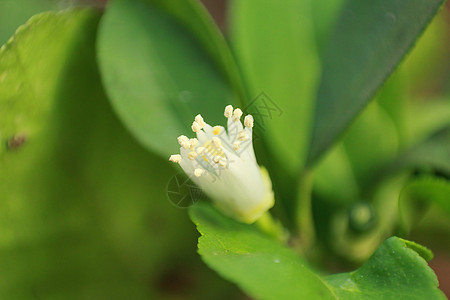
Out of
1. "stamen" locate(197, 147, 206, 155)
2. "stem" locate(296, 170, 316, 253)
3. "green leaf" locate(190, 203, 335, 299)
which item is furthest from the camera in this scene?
"stem" locate(296, 170, 316, 253)

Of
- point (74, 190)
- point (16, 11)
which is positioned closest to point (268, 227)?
point (74, 190)

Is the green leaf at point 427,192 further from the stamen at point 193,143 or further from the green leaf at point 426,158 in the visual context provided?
the stamen at point 193,143

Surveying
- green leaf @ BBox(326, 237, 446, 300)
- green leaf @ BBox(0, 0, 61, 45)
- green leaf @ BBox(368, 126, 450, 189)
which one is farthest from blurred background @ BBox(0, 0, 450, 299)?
green leaf @ BBox(326, 237, 446, 300)

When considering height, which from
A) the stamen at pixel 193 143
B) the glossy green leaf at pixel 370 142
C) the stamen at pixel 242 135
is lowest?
the glossy green leaf at pixel 370 142

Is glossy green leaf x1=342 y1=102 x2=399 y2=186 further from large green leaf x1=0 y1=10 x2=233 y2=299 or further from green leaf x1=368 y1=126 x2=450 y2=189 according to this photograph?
large green leaf x1=0 y1=10 x2=233 y2=299

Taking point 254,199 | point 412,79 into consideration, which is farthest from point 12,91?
point 412,79

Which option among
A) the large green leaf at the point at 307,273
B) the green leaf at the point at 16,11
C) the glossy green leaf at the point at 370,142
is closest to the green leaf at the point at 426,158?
the glossy green leaf at the point at 370,142

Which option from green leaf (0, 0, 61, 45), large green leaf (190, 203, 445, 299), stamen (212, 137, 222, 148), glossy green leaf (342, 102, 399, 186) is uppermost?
green leaf (0, 0, 61, 45)
